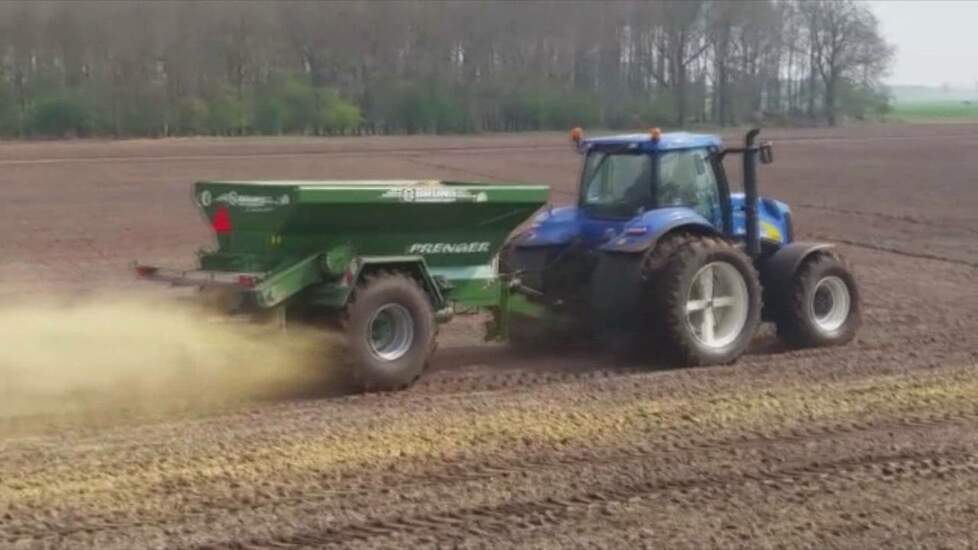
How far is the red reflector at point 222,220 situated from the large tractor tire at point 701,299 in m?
2.86

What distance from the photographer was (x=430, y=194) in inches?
394

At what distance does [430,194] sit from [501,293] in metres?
1.12

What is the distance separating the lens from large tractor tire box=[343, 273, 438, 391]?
9656 mm

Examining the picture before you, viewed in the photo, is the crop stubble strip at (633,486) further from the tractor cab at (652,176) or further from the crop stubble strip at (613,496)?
the tractor cab at (652,176)

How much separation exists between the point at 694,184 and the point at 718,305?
2.98 ft

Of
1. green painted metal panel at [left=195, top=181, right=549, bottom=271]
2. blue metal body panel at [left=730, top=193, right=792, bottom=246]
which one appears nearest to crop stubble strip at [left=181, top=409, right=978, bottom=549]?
green painted metal panel at [left=195, top=181, right=549, bottom=271]

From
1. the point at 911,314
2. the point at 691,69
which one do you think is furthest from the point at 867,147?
the point at 911,314

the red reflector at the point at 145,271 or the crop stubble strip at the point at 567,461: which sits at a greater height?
the red reflector at the point at 145,271

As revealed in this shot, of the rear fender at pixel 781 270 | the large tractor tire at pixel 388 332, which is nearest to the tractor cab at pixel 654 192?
the rear fender at pixel 781 270

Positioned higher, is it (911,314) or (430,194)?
(430,194)

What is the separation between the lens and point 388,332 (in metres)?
9.99

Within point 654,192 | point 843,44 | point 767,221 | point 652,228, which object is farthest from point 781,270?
point 843,44

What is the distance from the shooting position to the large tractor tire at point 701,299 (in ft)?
35.0

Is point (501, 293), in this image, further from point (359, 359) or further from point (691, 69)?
point (691, 69)
